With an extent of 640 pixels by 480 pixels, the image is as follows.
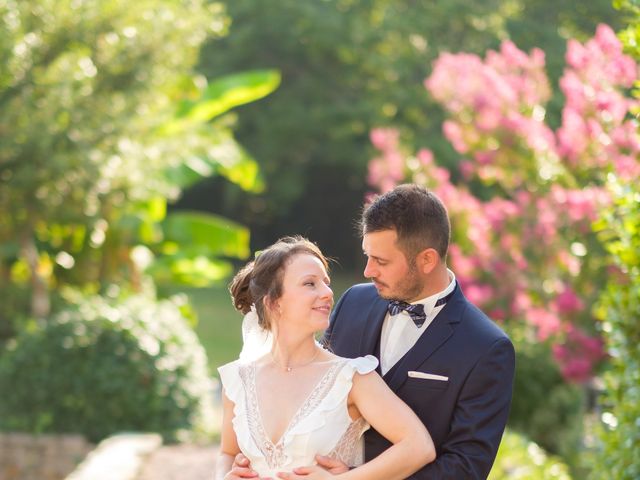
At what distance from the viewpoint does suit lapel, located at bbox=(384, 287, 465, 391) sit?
3633 millimetres

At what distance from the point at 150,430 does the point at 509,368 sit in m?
6.77

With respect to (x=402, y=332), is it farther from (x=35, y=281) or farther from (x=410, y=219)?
(x=35, y=281)

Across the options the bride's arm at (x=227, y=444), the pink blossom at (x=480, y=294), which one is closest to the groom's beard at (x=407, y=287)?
the bride's arm at (x=227, y=444)

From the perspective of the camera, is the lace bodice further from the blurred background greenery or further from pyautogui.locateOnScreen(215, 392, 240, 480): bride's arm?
the blurred background greenery

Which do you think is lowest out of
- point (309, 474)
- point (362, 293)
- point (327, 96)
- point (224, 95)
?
point (309, 474)

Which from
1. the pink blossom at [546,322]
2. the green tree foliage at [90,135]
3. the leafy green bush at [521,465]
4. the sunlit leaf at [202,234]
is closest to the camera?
the leafy green bush at [521,465]

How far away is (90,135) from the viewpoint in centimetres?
1132

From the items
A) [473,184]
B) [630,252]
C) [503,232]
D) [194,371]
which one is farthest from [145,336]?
[473,184]

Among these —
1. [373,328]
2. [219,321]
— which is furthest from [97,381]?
[219,321]

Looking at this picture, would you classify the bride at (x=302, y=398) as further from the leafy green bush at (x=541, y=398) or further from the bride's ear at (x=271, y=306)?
the leafy green bush at (x=541, y=398)

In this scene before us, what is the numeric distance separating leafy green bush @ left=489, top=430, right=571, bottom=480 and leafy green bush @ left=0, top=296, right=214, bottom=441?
3.12 meters

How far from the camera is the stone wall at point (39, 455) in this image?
9.90m

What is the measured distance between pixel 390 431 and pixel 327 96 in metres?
26.3

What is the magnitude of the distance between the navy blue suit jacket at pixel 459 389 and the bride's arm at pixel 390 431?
→ 0.26 feet
